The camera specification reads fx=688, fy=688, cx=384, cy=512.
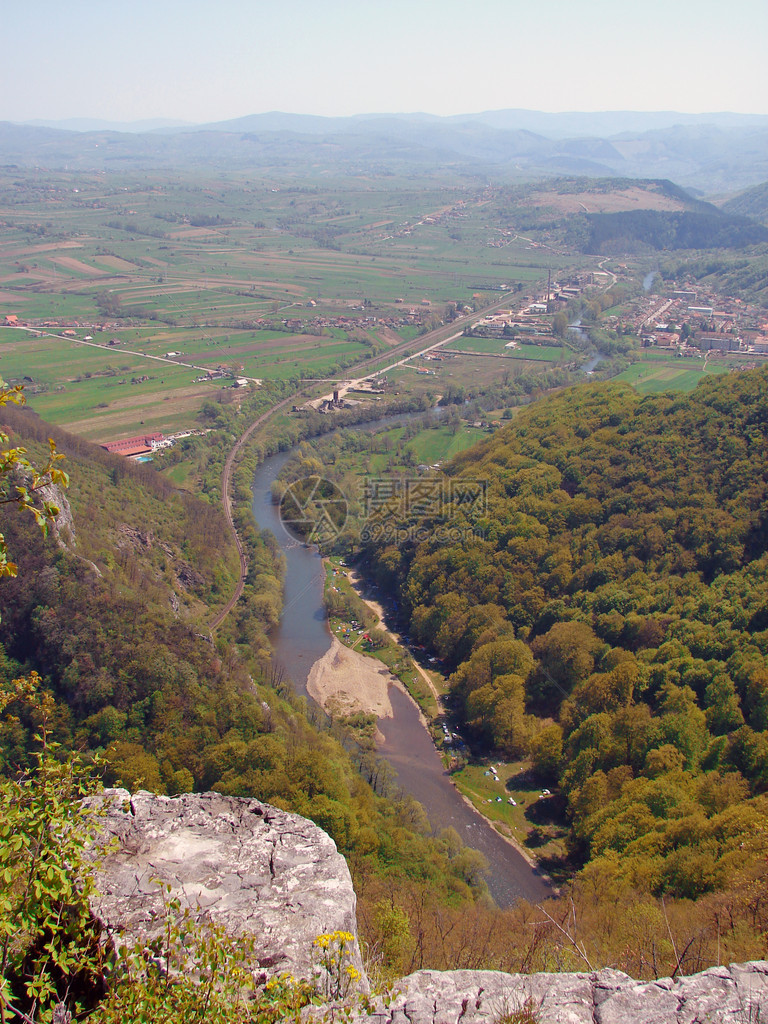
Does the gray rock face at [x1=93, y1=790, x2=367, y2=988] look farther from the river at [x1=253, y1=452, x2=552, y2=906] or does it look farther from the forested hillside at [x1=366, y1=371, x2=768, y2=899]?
the river at [x1=253, y1=452, x2=552, y2=906]

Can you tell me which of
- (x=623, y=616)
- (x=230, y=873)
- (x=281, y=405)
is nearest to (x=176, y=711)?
(x=230, y=873)

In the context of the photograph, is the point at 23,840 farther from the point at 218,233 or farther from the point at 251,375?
the point at 218,233

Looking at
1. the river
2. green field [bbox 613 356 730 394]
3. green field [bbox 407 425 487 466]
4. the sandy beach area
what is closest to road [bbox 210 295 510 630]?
the river

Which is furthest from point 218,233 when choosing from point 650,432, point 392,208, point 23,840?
point 23,840

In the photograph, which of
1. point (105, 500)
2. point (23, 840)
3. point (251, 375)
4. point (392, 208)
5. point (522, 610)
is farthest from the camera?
point (392, 208)

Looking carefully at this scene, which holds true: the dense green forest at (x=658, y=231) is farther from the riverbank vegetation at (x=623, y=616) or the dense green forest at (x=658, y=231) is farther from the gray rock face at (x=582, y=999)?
the gray rock face at (x=582, y=999)

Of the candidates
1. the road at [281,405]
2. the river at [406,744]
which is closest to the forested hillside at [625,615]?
the river at [406,744]
